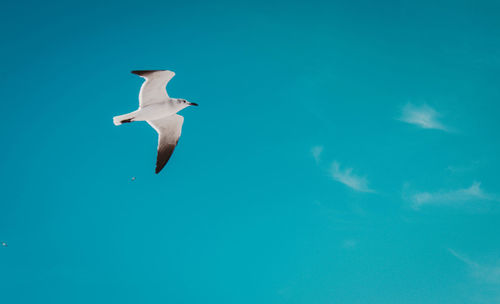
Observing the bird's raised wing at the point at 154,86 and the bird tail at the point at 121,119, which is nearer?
the bird's raised wing at the point at 154,86

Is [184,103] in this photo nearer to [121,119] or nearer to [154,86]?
[154,86]

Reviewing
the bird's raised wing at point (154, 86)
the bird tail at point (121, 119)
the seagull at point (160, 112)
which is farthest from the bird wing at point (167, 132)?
the bird tail at point (121, 119)

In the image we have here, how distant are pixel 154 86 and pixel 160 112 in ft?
3.27

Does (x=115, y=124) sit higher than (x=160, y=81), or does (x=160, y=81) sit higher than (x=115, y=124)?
(x=160, y=81)

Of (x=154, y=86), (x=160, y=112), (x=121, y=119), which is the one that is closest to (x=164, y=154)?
(x=160, y=112)

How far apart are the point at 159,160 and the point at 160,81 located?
2.89m

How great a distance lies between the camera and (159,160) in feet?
46.4

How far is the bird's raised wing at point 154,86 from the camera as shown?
39.8ft

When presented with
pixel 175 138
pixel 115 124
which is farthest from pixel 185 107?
pixel 115 124

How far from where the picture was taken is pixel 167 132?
47.5ft

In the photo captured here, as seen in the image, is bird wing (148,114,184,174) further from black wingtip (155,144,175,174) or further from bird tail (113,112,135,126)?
bird tail (113,112,135,126)

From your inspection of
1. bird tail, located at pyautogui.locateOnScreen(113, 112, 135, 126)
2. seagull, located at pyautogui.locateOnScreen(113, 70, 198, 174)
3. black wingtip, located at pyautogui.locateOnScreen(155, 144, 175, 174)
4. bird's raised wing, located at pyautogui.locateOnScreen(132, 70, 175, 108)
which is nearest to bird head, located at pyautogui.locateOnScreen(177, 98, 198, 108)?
seagull, located at pyautogui.locateOnScreen(113, 70, 198, 174)

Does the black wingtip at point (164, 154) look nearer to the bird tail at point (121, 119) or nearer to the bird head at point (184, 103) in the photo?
the bird head at point (184, 103)

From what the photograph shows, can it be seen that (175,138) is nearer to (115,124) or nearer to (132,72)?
(115,124)
